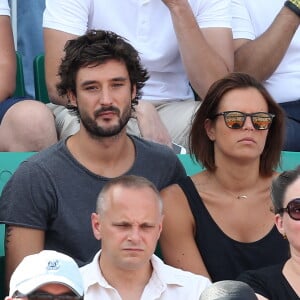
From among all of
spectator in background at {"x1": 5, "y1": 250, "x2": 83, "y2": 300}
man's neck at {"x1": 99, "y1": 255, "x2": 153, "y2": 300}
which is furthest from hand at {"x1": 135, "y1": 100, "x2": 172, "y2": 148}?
spectator in background at {"x1": 5, "y1": 250, "x2": 83, "y2": 300}

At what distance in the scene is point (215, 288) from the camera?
265 centimetres

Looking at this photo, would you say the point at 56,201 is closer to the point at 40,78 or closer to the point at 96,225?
the point at 96,225

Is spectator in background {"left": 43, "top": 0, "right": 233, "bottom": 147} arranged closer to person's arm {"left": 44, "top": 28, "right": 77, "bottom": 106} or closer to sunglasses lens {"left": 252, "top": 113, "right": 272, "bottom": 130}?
person's arm {"left": 44, "top": 28, "right": 77, "bottom": 106}

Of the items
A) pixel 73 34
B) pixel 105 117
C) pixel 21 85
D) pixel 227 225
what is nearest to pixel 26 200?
pixel 105 117

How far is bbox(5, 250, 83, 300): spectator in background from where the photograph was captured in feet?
8.50

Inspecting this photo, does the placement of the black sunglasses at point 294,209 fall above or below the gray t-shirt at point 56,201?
above

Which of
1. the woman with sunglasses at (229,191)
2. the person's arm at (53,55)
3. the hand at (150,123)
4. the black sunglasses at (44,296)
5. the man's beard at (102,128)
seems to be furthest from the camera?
the person's arm at (53,55)

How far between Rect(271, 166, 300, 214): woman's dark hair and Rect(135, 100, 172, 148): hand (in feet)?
3.31

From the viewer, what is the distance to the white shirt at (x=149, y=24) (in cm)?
482

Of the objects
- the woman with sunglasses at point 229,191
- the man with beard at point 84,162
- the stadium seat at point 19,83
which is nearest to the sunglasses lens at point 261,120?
the woman with sunglasses at point 229,191

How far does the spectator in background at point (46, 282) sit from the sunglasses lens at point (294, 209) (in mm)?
1063

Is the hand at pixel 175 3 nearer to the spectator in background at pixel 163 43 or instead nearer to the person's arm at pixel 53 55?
the spectator in background at pixel 163 43

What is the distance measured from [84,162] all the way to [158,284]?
69cm

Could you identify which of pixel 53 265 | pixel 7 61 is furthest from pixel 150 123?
pixel 53 265
